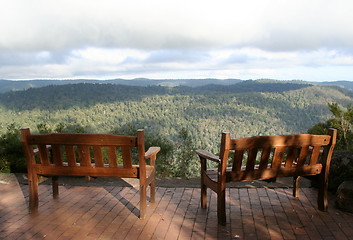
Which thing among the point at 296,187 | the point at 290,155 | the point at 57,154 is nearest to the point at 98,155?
the point at 57,154

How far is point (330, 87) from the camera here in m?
66.1

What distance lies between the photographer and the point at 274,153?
3.04m

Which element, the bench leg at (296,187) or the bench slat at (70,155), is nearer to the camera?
the bench slat at (70,155)

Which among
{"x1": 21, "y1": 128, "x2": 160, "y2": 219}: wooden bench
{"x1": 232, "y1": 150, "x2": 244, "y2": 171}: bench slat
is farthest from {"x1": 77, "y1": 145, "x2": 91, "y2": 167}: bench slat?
{"x1": 232, "y1": 150, "x2": 244, "y2": 171}: bench slat

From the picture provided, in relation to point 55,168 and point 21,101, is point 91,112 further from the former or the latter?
point 55,168

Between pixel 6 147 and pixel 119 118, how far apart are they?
145ft

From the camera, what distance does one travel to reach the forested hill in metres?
47.0

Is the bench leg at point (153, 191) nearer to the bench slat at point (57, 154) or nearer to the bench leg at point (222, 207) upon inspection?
the bench leg at point (222, 207)

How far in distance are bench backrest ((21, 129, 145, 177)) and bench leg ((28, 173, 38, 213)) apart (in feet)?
0.34

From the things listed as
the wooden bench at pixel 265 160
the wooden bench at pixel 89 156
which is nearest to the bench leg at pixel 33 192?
the wooden bench at pixel 89 156

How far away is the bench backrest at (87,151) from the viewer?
293cm

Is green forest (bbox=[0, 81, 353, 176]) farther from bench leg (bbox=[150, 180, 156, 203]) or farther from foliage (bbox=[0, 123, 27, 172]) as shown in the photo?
bench leg (bbox=[150, 180, 156, 203])

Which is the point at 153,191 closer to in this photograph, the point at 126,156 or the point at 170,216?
the point at 170,216

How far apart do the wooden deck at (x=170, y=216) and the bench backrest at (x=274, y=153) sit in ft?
1.52
